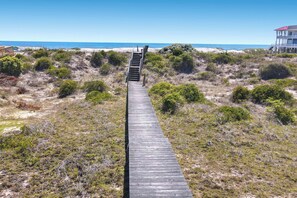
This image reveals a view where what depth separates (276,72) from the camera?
28.7m

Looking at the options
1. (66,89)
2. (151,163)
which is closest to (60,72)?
(66,89)

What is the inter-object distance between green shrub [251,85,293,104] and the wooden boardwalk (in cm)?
1056

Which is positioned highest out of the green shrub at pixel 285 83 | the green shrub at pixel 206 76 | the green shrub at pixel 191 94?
the green shrub at pixel 206 76

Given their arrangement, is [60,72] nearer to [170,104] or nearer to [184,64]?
[184,64]

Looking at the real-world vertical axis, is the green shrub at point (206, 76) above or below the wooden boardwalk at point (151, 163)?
above

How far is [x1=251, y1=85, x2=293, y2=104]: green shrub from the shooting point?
1955cm

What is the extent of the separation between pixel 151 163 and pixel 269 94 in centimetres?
A: 1495

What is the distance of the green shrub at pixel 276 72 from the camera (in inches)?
1128

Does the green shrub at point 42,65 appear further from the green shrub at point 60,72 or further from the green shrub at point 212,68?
the green shrub at point 212,68

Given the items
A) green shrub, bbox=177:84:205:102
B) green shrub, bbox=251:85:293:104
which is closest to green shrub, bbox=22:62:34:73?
green shrub, bbox=177:84:205:102

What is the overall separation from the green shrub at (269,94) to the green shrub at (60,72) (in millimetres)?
19961

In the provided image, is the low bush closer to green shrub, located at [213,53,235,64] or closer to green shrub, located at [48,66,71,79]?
green shrub, located at [48,66,71,79]

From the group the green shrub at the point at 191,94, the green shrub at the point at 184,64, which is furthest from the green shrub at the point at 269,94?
the green shrub at the point at 184,64

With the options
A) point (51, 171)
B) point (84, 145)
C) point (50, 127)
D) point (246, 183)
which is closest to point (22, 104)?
point (50, 127)
